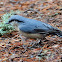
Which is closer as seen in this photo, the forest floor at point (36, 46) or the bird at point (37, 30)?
the forest floor at point (36, 46)

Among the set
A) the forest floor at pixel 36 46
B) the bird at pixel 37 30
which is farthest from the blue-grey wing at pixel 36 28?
the forest floor at pixel 36 46

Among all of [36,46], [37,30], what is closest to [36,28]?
[37,30]

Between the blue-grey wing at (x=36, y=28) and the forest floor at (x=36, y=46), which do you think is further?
the blue-grey wing at (x=36, y=28)

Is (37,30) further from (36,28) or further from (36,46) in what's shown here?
(36,46)

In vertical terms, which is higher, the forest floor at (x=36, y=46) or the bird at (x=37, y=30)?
the bird at (x=37, y=30)

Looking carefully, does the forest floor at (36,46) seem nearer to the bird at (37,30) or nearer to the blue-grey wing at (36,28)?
the bird at (37,30)

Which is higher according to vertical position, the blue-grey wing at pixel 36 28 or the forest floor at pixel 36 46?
the blue-grey wing at pixel 36 28

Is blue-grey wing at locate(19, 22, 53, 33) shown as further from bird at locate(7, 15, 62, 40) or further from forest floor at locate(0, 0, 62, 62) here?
forest floor at locate(0, 0, 62, 62)

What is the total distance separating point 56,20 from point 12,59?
139 inches

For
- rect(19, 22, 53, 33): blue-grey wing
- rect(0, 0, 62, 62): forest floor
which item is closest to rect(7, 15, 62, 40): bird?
rect(19, 22, 53, 33): blue-grey wing

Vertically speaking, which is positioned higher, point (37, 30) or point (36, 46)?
point (37, 30)

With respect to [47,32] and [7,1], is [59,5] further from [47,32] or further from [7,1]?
[47,32]

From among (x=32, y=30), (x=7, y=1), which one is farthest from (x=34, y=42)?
(x=7, y=1)

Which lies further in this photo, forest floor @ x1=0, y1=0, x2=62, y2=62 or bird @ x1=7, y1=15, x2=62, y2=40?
bird @ x1=7, y1=15, x2=62, y2=40
